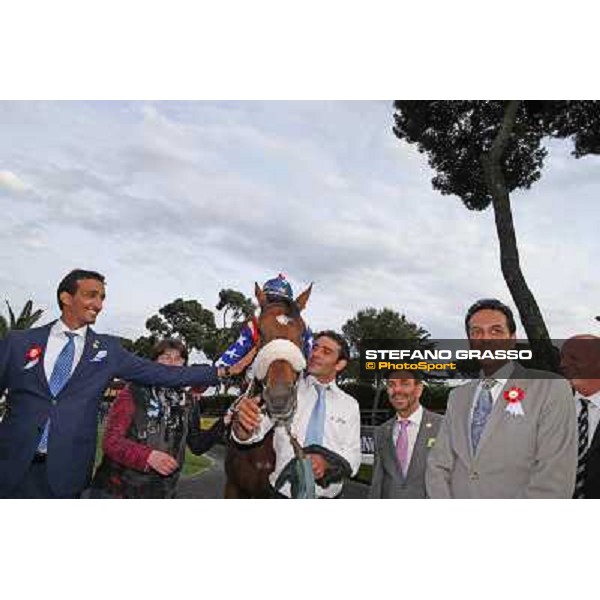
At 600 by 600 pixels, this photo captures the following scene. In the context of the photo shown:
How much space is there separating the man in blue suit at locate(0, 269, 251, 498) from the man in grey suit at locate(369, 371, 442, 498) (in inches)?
37.8

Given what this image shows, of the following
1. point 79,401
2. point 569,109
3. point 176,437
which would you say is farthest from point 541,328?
point 79,401

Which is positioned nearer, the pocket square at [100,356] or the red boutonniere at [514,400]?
the red boutonniere at [514,400]

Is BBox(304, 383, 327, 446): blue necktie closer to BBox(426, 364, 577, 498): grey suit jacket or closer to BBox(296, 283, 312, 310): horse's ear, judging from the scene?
BBox(296, 283, 312, 310): horse's ear

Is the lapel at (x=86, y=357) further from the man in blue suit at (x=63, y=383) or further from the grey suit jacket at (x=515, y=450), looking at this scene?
the grey suit jacket at (x=515, y=450)

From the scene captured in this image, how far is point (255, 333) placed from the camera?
4754 mm

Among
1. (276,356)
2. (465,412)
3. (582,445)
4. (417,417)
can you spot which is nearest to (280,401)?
(276,356)

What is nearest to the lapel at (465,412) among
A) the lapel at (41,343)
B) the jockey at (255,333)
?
the jockey at (255,333)

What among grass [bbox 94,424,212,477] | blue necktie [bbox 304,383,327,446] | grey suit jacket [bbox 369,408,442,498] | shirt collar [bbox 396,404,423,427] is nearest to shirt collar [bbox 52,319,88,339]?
grass [bbox 94,424,212,477]

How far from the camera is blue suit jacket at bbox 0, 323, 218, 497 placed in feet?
15.4

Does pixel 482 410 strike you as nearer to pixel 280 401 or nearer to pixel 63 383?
pixel 280 401

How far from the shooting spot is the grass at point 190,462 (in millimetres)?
4762

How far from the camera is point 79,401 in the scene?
188 inches

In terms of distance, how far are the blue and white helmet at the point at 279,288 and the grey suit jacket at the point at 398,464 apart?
98 centimetres

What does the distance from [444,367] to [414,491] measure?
2.47 ft
